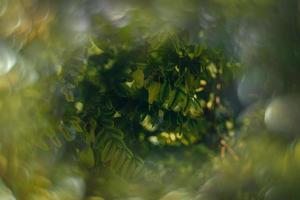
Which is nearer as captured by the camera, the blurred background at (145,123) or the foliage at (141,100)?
the blurred background at (145,123)

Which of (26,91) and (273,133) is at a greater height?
(26,91)

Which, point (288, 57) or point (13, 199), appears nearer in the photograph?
point (288, 57)

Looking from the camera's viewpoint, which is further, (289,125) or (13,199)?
(13,199)

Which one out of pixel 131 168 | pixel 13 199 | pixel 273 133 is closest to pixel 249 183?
pixel 273 133

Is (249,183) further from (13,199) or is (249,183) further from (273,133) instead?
(13,199)

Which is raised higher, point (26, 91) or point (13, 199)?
point (26, 91)

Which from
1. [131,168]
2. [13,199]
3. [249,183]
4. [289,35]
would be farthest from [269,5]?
[13,199]

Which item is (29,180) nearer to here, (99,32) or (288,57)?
(99,32)

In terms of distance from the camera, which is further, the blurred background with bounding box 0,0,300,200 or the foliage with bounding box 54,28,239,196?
the foliage with bounding box 54,28,239,196
